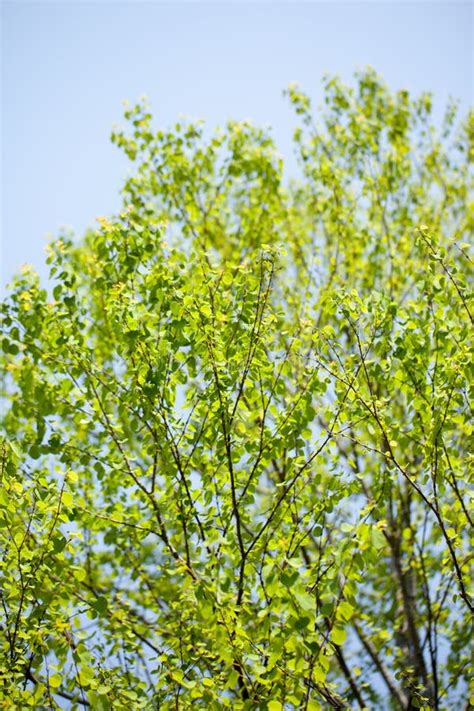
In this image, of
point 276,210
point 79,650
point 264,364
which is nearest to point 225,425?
point 264,364

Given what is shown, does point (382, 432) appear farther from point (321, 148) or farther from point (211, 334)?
point (321, 148)

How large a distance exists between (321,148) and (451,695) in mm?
7752

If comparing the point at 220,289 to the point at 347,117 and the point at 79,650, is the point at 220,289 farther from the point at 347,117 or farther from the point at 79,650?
the point at 347,117

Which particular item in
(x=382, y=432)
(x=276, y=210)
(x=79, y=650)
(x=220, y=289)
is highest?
(x=276, y=210)

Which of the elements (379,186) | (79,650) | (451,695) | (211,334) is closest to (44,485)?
(79,650)

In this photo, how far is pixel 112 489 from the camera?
18.9 feet

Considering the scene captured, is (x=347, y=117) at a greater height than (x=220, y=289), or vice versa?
(x=347, y=117)

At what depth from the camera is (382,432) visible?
4262mm

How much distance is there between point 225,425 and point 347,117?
6.52 meters

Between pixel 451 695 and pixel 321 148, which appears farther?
pixel 321 148

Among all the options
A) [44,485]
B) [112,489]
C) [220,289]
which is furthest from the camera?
[112,489]

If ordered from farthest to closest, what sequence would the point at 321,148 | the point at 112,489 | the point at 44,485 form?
the point at 321,148
the point at 112,489
the point at 44,485

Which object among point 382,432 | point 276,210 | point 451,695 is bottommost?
point 451,695

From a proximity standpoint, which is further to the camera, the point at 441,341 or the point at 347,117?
the point at 347,117
